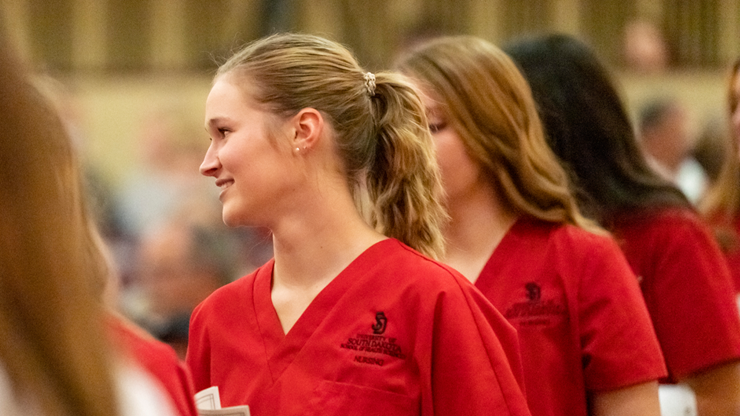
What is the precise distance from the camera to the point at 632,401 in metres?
1.66

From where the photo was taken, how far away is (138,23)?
17.6 feet

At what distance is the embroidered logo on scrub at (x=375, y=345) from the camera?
1.38 metres

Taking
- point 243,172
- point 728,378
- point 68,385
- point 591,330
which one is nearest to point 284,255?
point 243,172

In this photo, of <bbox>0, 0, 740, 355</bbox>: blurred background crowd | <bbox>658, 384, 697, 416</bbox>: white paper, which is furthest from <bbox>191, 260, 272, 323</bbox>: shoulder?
<bbox>0, 0, 740, 355</bbox>: blurred background crowd

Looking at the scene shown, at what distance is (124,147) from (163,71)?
52cm

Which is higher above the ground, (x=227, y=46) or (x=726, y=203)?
(x=227, y=46)

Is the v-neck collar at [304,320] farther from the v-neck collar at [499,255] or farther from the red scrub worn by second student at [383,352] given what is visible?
the v-neck collar at [499,255]

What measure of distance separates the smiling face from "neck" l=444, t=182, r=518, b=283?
476 mm

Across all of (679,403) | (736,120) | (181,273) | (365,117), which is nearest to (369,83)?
(365,117)

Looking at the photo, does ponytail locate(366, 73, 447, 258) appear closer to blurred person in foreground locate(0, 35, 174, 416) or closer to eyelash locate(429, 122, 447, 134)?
eyelash locate(429, 122, 447, 134)

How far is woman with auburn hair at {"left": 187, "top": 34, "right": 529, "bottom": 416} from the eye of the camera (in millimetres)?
1366

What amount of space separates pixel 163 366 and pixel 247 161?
0.50 metres

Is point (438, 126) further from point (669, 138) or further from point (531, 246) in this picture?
point (669, 138)

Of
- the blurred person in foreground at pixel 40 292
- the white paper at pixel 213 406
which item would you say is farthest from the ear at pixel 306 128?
the blurred person in foreground at pixel 40 292
